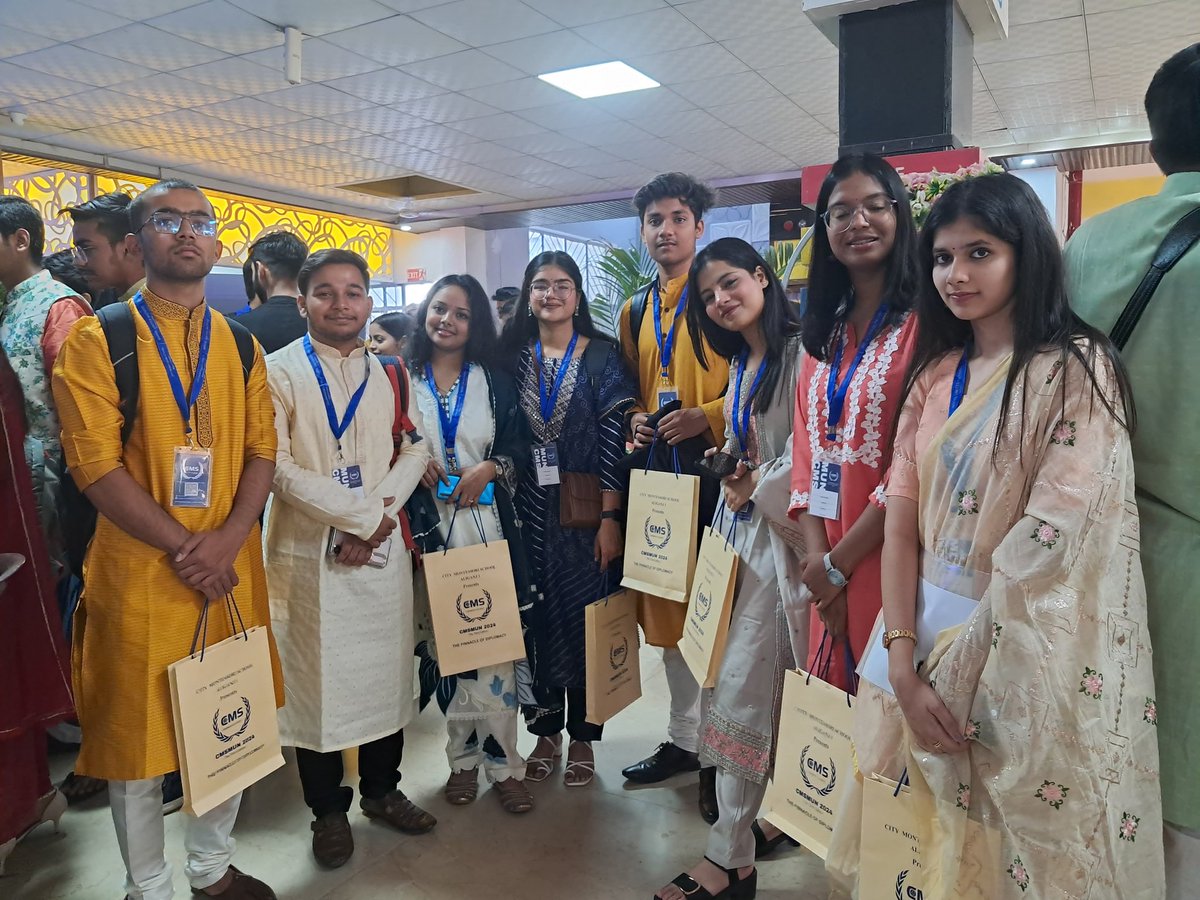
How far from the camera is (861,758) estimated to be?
4.52ft

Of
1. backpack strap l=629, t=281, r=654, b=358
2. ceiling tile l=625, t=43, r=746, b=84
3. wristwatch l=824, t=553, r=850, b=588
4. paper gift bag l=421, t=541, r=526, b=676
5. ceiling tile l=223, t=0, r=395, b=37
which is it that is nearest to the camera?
wristwatch l=824, t=553, r=850, b=588

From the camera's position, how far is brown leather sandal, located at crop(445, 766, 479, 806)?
8.16 ft

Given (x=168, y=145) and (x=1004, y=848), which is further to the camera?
(x=168, y=145)

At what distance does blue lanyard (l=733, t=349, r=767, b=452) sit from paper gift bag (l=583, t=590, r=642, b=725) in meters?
0.62

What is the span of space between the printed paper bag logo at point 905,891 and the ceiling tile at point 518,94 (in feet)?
17.6

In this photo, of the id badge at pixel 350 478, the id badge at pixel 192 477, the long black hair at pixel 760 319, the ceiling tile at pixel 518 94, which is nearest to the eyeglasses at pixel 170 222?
the id badge at pixel 192 477

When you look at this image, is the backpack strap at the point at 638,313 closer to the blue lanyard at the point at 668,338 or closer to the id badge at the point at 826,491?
the blue lanyard at the point at 668,338

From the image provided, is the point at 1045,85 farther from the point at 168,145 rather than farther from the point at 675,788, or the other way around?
the point at 168,145

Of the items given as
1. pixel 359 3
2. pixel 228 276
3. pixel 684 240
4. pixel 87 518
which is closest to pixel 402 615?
Answer: pixel 87 518

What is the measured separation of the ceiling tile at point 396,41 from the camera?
4.70 m

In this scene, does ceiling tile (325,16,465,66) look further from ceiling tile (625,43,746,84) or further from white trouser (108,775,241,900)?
white trouser (108,775,241,900)

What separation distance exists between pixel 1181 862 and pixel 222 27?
5.32 m

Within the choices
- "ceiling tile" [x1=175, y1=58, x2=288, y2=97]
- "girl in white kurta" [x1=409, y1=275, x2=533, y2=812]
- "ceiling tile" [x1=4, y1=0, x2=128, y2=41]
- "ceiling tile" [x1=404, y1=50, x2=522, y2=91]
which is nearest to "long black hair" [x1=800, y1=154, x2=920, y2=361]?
"girl in white kurta" [x1=409, y1=275, x2=533, y2=812]

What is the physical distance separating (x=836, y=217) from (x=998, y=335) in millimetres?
489
